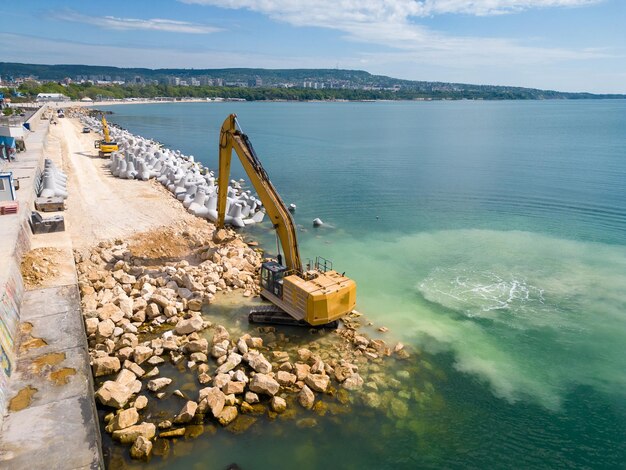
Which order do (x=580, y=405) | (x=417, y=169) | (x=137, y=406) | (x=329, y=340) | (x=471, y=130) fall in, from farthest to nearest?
(x=471, y=130)
(x=417, y=169)
(x=329, y=340)
(x=580, y=405)
(x=137, y=406)

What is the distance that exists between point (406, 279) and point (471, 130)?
70820 mm

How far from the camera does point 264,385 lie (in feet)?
37.0

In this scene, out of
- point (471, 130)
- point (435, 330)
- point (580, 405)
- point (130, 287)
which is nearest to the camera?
point (580, 405)

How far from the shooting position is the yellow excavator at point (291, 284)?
13.1m

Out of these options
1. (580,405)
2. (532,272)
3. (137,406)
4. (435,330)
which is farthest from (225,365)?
(532,272)

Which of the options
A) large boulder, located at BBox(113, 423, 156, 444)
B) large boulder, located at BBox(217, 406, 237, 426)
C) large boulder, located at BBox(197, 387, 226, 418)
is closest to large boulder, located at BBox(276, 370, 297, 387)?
large boulder, located at BBox(217, 406, 237, 426)

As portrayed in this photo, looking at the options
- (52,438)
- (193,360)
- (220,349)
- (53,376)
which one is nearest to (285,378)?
(220,349)

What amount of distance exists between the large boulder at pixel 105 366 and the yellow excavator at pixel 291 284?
169 inches

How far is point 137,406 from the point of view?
35.6 feet

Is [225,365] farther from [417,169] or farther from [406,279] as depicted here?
[417,169]

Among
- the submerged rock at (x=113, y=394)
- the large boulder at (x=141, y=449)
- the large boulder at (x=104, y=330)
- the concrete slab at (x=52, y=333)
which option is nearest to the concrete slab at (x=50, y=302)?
the concrete slab at (x=52, y=333)

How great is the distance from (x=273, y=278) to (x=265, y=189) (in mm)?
3005

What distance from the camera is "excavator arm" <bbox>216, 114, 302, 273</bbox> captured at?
47.1 feet

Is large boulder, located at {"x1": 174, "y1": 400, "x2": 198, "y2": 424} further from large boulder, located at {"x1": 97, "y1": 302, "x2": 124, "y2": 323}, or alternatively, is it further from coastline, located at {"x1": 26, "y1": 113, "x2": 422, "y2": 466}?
large boulder, located at {"x1": 97, "y1": 302, "x2": 124, "y2": 323}
